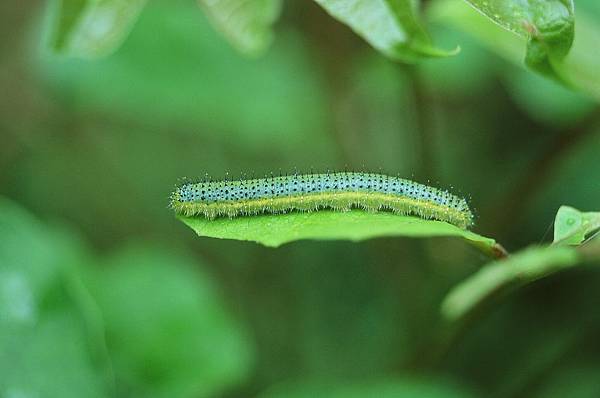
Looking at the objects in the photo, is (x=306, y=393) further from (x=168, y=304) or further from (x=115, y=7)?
(x=115, y=7)

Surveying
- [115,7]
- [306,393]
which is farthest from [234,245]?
[115,7]

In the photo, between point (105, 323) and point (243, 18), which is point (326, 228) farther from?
point (105, 323)

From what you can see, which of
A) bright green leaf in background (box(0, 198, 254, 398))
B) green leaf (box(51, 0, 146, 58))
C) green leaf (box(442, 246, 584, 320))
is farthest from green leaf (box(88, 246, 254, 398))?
green leaf (box(51, 0, 146, 58))

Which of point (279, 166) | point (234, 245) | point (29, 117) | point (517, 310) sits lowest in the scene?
point (517, 310)

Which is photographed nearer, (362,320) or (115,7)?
(115,7)

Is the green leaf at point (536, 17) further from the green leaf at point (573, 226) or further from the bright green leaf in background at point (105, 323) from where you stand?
the bright green leaf in background at point (105, 323)

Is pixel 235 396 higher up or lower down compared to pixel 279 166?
lower down
